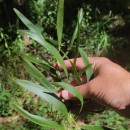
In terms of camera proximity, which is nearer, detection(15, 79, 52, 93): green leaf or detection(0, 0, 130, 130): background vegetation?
detection(15, 79, 52, 93): green leaf

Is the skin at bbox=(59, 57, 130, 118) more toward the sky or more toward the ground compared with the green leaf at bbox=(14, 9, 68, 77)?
more toward the ground

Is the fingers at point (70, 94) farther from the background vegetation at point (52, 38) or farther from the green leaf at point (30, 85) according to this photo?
the background vegetation at point (52, 38)

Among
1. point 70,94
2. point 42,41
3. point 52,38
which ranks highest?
point 42,41

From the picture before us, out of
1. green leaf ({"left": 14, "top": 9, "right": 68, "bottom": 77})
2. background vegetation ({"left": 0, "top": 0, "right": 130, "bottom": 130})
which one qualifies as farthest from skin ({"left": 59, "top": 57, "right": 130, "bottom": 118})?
background vegetation ({"left": 0, "top": 0, "right": 130, "bottom": 130})

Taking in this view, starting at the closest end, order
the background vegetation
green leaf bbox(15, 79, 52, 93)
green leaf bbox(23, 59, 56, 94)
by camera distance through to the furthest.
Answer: green leaf bbox(15, 79, 52, 93)
green leaf bbox(23, 59, 56, 94)
the background vegetation

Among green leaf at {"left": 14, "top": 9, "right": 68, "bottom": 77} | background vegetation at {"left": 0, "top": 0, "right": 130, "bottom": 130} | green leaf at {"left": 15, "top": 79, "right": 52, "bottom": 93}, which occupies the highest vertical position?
green leaf at {"left": 14, "top": 9, "right": 68, "bottom": 77}

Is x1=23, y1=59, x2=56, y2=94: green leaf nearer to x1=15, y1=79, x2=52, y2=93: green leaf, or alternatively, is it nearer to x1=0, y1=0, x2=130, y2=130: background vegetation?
x1=15, y1=79, x2=52, y2=93: green leaf

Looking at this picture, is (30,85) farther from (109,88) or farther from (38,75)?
(109,88)

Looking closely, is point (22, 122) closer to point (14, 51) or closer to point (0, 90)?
point (0, 90)

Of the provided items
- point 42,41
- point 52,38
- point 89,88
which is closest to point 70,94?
point 89,88
